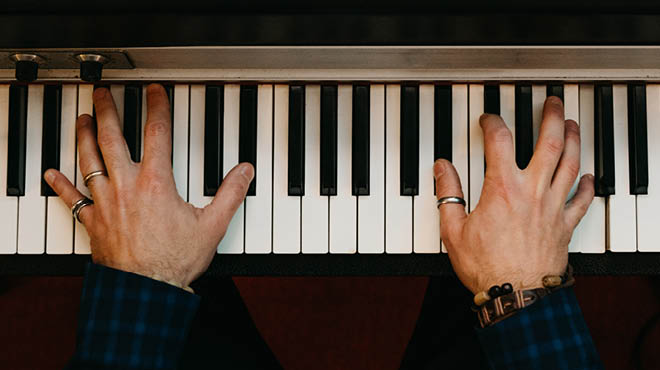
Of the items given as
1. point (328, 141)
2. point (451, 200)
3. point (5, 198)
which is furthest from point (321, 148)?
point (5, 198)

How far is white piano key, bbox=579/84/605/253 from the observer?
0.92 metres

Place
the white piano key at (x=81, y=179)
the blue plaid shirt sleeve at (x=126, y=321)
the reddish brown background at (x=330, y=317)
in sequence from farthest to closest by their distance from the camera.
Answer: the reddish brown background at (x=330, y=317) → the white piano key at (x=81, y=179) → the blue plaid shirt sleeve at (x=126, y=321)

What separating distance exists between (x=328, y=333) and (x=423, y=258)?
1.93 ft

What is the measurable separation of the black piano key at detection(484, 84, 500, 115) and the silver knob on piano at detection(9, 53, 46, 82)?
74 centimetres

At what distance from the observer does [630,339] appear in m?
1.43

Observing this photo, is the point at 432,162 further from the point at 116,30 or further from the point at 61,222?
the point at 61,222

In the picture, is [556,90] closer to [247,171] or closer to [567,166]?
[567,166]

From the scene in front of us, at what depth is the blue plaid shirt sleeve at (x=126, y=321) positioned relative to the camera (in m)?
0.82

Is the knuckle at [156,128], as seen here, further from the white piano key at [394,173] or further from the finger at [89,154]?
the white piano key at [394,173]

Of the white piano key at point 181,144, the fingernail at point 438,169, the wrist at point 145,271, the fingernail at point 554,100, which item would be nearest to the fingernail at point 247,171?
the white piano key at point 181,144

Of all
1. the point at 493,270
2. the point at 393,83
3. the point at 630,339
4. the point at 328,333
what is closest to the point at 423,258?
the point at 493,270

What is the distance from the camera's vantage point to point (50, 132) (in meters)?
0.91

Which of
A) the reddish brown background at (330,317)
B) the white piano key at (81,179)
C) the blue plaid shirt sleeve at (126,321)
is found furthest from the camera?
the reddish brown background at (330,317)

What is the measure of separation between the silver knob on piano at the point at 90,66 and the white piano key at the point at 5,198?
18cm
